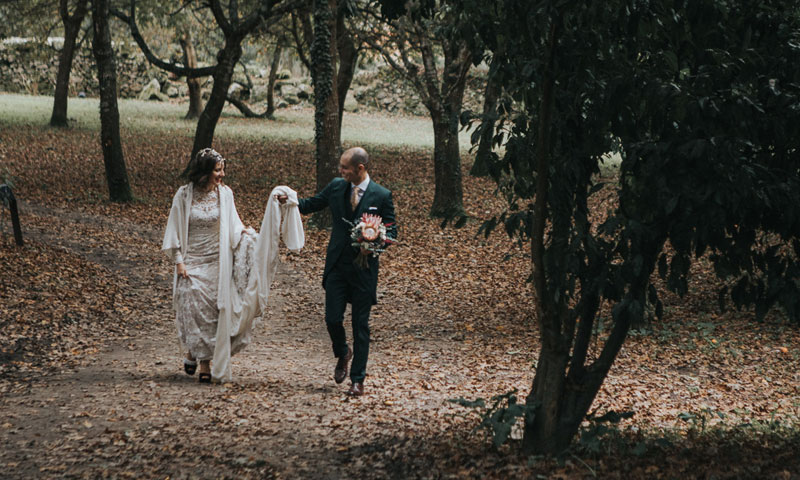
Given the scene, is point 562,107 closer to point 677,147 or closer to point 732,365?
point 677,147

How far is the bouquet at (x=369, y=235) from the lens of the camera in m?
6.70

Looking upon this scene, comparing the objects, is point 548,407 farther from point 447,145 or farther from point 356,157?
point 447,145

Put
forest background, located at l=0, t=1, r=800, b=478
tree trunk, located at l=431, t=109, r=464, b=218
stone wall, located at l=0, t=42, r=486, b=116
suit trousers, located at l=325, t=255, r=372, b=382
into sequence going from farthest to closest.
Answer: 1. stone wall, located at l=0, t=42, r=486, b=116
2. tree trunk, located at l=431, t=109, r=464, b=218
3. suit trousers, located at l=325, t=255, r=372, b=382
4. forest background, located at l=0, t=1, r=800, b=478

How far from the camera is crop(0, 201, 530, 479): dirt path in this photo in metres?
5.27

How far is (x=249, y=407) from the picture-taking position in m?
6.66

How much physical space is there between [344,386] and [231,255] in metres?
1.71

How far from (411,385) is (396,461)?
2559 millimetres

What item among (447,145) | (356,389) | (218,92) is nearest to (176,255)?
(356,389)

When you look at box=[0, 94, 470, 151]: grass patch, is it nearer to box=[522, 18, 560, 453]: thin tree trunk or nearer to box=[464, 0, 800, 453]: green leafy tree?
box=[522, 18, 560, 453]: thin tree trunk

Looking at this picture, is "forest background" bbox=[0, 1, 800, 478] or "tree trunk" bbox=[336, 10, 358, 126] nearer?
"forest background" bbox=[0, 1, 800, 478]

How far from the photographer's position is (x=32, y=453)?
537 cm

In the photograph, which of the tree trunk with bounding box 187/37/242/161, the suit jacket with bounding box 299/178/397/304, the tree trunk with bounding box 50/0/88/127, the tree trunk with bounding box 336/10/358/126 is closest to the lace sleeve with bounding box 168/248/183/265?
the suit jacket with bounding box 299/178/397/304

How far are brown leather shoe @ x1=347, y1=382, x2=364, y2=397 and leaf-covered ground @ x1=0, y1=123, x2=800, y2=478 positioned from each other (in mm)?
112

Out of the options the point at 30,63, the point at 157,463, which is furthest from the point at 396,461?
the point at 30,63
